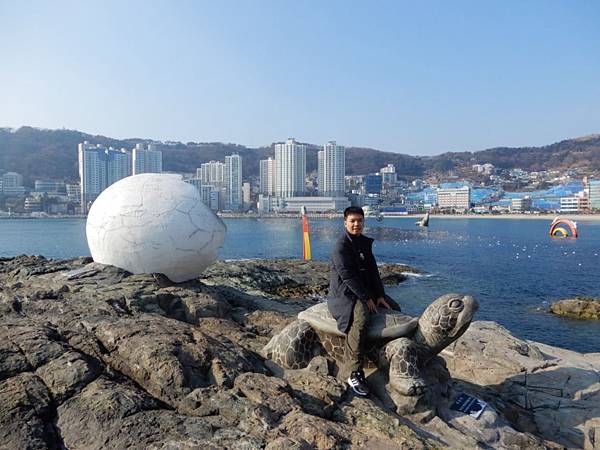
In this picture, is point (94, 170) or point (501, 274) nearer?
point (501, 274)

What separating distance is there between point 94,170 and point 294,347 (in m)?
136

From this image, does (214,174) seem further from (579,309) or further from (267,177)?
(579,309)

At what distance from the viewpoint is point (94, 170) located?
131 meters

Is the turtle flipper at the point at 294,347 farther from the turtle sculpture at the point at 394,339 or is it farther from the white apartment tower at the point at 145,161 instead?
the white apartment tower at the point at 145,161

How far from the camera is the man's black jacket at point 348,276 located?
574 centimetres

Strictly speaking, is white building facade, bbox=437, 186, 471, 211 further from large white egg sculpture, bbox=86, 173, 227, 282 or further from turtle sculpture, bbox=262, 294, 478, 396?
turtle sculpture, bbox=262, 294, 478, 396

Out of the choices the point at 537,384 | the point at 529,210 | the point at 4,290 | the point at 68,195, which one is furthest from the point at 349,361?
the point at 529,210

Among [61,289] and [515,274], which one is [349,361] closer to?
[61,289]

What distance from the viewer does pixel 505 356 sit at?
8.01 meters

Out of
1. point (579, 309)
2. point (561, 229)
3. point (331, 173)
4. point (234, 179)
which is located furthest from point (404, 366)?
point (331, 173)

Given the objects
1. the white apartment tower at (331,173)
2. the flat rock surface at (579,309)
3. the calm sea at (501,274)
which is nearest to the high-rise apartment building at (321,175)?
the white apartment tower at (331,173)

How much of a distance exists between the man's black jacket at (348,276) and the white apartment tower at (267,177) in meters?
152

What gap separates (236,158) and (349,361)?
151906mm

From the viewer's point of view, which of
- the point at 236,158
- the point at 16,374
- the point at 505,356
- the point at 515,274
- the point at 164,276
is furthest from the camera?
the point at 236,158
